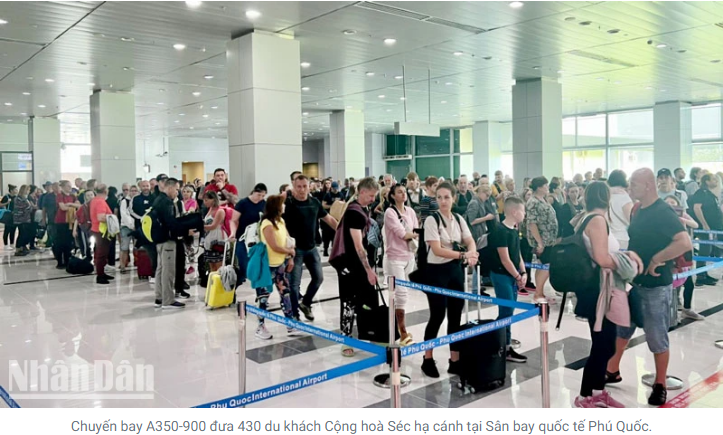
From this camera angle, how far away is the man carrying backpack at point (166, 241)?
25.0ft

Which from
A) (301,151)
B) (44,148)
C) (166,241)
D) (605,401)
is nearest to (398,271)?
(605,401)

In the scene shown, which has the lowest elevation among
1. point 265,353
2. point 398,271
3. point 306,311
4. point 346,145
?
point 265,353

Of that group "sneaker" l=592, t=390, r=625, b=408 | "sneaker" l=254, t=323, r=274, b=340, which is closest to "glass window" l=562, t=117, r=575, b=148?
"sneaker" l=254, t=323, r=274, b=340

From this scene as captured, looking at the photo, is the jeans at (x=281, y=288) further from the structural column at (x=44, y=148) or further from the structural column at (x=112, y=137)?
the structural column at (x=44, y=148)

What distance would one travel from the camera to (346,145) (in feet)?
77.2

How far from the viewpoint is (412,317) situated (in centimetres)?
741

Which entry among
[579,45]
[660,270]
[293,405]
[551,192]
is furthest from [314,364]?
[579,45]

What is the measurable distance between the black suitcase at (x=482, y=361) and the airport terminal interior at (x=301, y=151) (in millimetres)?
82

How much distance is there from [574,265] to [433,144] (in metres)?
31.1

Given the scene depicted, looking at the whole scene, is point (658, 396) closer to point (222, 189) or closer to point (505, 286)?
point (505, 286)

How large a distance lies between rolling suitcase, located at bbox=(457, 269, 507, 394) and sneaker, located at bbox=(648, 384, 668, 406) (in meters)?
1.14

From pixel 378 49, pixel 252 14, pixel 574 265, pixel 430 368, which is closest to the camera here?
pixel 574 265

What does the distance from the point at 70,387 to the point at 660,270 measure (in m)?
4.91
